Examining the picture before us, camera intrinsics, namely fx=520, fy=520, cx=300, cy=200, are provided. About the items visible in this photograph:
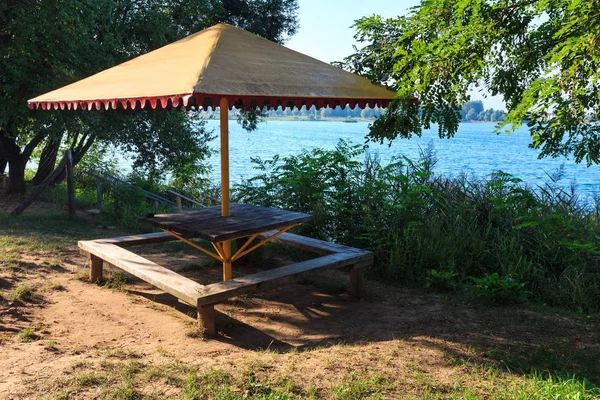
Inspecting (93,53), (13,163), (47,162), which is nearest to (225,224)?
(93,53)

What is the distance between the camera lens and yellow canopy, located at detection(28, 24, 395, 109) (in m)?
4.10

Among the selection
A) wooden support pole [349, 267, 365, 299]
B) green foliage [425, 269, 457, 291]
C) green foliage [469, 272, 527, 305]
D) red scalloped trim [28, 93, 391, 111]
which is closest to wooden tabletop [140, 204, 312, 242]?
wooden support pole [349, 267, 365, 299]

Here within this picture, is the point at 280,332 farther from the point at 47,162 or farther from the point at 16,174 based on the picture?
the point at 47,162

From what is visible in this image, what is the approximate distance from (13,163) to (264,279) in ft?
33.9

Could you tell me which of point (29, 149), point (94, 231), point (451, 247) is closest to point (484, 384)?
point (451, 247)

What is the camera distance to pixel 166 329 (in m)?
4.62

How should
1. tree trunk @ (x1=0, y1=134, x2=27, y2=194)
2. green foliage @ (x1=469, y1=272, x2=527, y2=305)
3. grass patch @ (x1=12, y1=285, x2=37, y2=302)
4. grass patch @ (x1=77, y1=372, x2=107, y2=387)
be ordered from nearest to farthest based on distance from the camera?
grass patch @ (x1=77, y1=372, x2=107, y2=387), grass patch @ (x1=12, y1=285, x2=37, y2=302), green foliage @ (x1=469, y1=272, x2=527, y2=305), tree trunk @ (x1=0, y1=134, x2=27, y2=194)

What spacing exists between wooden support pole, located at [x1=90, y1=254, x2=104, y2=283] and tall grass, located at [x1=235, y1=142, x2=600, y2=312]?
9.58 feet

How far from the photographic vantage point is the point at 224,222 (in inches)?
200

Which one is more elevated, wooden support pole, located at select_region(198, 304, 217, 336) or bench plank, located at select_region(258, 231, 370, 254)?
bench plank, located at select_region(258, 231, 370, 254)

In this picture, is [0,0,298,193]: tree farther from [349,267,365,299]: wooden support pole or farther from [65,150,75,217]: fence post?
[349,267,365,299]: wooden support pole

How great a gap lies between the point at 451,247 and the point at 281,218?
238 centimetres

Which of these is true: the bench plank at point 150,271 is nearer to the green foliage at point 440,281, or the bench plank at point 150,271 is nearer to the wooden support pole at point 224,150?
the wooden support pole at point 224,150

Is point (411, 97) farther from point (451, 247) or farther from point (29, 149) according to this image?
point (29, 149)
